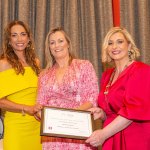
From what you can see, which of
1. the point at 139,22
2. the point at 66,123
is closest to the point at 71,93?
the point at 66,123

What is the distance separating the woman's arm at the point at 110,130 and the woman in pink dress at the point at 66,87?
0.31 metres

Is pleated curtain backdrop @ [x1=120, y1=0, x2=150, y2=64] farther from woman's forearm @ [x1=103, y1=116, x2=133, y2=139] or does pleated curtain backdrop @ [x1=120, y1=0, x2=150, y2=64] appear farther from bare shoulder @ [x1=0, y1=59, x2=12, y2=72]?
woman's forearm @ [x1=103, y1=116, x2=133, y2=139]

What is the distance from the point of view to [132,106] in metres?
1.96

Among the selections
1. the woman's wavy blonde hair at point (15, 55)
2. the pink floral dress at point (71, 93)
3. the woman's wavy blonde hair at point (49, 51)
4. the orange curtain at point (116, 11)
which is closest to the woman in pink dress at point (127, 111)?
the pink floral dress at point (71, 93)

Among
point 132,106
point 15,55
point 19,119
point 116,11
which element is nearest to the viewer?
point 132,106

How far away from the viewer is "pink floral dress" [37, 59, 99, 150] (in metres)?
2.34

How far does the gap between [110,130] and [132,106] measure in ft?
0.66

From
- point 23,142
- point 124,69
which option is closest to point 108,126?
point 124,69

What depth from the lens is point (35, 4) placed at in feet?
11.5

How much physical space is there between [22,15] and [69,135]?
5.84 feet

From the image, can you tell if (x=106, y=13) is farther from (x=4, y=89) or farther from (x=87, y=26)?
(x=4, y=89)

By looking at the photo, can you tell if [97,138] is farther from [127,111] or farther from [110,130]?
[127,111]

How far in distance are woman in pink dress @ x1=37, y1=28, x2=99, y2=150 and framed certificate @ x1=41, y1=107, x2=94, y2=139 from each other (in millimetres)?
183

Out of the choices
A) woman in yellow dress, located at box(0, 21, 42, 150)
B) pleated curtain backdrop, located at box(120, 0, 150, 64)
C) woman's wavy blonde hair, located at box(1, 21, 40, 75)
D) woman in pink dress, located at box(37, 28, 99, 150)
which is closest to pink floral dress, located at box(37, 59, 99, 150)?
woman in pink dress, located at box(37, 28, 99, 150)
